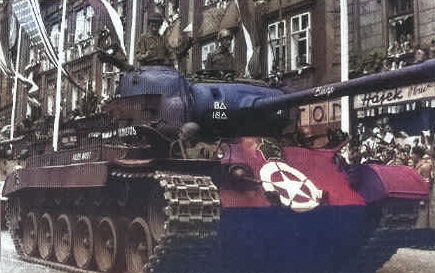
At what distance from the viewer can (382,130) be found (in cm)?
1562

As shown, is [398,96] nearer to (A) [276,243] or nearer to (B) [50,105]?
(A) [276,243]

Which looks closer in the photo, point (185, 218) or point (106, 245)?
point (185, 218)

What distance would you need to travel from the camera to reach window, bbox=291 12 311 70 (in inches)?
722

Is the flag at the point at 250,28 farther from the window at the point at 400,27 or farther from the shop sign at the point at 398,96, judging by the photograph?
the window at the point at 400,27

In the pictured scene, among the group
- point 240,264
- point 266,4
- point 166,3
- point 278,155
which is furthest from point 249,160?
point 166,3

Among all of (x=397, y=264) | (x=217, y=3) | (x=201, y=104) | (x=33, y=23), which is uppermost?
(x=217, y=3)

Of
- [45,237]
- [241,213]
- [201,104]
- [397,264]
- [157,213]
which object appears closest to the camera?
[241,213]

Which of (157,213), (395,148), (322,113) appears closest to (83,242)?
(157,213)

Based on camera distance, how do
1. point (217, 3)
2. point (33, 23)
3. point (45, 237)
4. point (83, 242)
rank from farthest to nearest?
point (33, 23), point (217, 3), point (45, 237), point (83, 242)

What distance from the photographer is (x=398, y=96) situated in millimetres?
15031

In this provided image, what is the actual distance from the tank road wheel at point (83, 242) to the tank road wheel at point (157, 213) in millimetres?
1913

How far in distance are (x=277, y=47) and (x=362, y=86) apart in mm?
12174

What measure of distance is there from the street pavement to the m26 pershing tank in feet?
1.92

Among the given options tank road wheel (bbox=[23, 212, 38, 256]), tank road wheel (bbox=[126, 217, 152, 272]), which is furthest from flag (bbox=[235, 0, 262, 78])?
tank road wheel (bbox=[126, 217, 152, 272])
